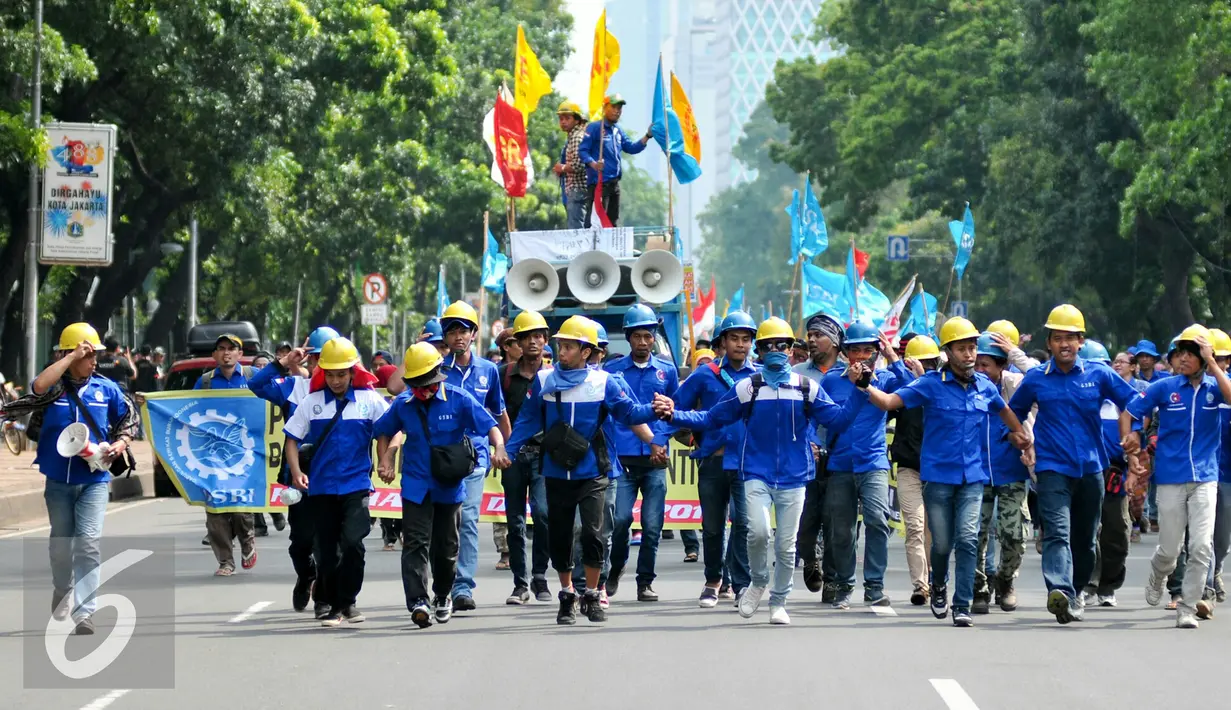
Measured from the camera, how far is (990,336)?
12.0m

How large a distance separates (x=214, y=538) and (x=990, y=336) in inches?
235

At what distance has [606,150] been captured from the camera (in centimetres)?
2188

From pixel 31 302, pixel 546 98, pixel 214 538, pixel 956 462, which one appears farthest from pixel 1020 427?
pixel 546 98

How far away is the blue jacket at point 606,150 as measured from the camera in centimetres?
2173

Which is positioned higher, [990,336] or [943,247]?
[943,247]

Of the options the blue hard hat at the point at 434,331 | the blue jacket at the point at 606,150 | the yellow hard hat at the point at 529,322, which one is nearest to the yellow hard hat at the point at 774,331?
the yellow hard hat at the point at 529,322

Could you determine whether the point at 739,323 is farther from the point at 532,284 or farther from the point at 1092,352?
the point at 532,284

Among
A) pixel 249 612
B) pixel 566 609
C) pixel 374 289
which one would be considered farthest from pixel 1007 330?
pixel 374 289

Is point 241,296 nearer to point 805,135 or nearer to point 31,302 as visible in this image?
point 805,135

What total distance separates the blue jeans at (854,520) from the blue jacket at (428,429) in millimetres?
2566

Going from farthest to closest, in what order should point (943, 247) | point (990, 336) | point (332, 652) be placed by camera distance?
point (943, 247), point (990, 336), point (332, 652)

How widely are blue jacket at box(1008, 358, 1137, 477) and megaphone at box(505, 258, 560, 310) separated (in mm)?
8996

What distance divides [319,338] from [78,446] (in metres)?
2.36

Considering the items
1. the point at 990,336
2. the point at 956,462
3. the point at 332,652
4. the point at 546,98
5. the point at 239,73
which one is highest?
the point at 546,98
